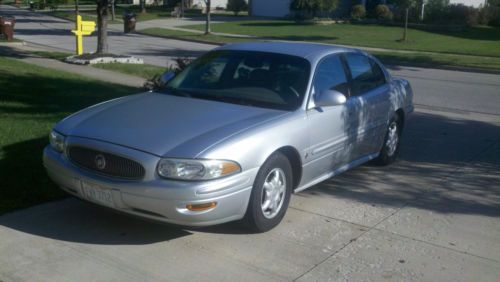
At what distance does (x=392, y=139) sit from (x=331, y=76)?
1.64 metres

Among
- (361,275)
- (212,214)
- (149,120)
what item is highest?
(149,120)

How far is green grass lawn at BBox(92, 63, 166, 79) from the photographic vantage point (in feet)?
49.9

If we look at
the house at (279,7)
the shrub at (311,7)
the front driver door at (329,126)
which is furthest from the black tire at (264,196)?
the house at (279,7)

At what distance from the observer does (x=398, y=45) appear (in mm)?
27859

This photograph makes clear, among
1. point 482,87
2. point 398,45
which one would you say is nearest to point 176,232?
point 482,87

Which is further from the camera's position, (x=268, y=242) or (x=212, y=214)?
(x=268, y=242)

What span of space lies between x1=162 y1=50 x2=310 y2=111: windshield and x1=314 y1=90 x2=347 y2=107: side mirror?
0.16 m

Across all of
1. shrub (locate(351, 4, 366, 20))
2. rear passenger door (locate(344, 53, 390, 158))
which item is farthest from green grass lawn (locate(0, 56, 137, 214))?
shrub (locate(351, 4, 366, 20))

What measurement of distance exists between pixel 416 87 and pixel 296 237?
11.5 m

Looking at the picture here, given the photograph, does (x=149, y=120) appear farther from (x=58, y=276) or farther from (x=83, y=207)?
(x=58, y=276)

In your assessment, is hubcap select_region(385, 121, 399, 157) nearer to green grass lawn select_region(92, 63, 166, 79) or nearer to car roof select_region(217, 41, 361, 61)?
car roof select_region(217, 41, 361, 61)

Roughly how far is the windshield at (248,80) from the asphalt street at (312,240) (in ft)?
3.41

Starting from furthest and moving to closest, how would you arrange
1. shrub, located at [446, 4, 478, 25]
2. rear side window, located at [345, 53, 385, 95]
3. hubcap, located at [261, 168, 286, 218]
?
shrub, located at [446, 4, 478, 25] < rear side window, located at [345, 53, 385, 95] < hubcap, located at [261, 168, 286, 218]

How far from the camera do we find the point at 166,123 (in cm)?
510
